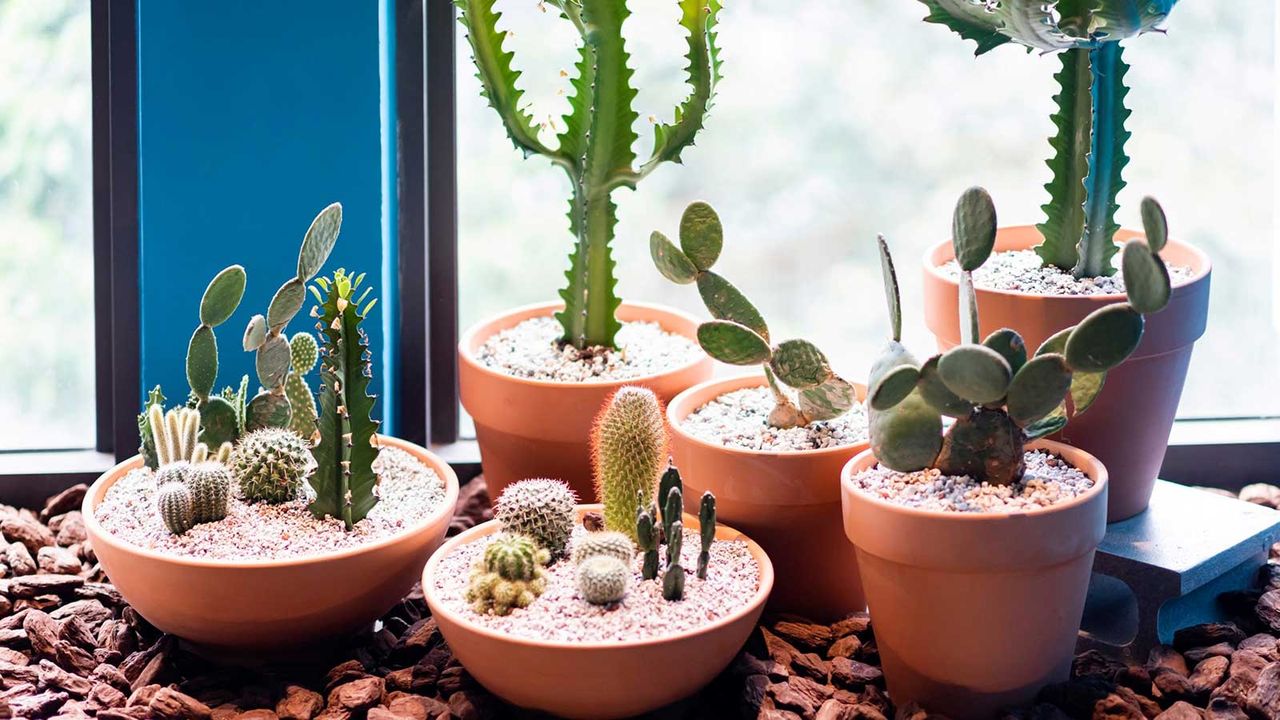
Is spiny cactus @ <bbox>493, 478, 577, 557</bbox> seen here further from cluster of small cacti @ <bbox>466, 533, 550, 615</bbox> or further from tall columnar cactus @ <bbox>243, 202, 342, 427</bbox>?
tall columnar cactus @ <bbox>243, 202, 342, 427</bbox>

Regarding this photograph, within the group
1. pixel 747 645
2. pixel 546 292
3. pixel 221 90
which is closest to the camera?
pixel 747 645

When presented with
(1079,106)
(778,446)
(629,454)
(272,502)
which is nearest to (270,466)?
(272,502)

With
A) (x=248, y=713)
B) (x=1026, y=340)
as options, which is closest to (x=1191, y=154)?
(x=1026, y=340)

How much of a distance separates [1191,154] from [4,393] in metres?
2.50

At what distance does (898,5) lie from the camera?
2678 millimetres

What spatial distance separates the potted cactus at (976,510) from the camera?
5.71ft

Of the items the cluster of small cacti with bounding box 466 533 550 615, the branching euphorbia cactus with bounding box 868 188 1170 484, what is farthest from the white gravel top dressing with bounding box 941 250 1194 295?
the cluster of small cacti with bounding box 466 533 550 615

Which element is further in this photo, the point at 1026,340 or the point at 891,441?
the point at 1026,340

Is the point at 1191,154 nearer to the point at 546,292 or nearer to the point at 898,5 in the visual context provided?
the point at 898,5

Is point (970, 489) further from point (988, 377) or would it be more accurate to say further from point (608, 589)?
point (608, 589)

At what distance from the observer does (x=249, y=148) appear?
246 centimetres

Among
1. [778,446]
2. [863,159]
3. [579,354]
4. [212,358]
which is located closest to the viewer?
[778,446]

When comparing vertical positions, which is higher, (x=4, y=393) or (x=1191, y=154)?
(x=1191, y=154)

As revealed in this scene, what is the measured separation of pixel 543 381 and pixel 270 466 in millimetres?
480
